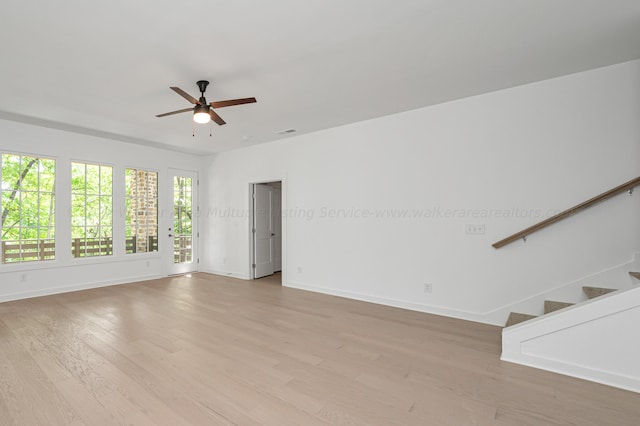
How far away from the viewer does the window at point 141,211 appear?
20.0 feet

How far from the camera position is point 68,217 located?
5246mm

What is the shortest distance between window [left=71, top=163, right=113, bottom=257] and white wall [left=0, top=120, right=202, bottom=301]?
3.9 inches

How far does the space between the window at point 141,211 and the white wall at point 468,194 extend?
297 centimetres

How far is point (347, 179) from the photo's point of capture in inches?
191

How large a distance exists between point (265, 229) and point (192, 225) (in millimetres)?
1849

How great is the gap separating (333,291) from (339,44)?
365 centimetres

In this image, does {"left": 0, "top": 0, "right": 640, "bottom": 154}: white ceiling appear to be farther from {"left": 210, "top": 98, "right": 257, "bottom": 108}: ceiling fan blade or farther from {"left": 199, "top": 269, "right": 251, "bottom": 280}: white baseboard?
{"left": 199, "top": 269, "right": 251, "bottom": 280}: white baseboard

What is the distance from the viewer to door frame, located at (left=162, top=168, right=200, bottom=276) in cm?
659

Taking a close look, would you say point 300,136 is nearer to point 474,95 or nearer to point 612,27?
point 474,95

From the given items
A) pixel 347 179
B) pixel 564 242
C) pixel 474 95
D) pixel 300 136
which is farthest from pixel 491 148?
pixel 300 136

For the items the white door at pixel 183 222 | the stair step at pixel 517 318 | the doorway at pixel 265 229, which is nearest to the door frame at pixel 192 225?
the white door at pixel 183 222

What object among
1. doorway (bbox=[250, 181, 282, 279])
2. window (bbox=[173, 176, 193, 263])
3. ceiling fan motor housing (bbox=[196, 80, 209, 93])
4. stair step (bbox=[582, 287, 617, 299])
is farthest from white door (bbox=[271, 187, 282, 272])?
stair step (bbox=[582, 287, 617, 299])

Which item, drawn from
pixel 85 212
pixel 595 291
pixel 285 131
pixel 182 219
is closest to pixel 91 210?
pixel 85 212

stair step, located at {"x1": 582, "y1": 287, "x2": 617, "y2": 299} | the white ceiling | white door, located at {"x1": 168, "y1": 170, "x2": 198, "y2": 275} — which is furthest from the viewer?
white door, located at {"x1": 168, "y1": 170, "x2": 198, "y2": 275}
